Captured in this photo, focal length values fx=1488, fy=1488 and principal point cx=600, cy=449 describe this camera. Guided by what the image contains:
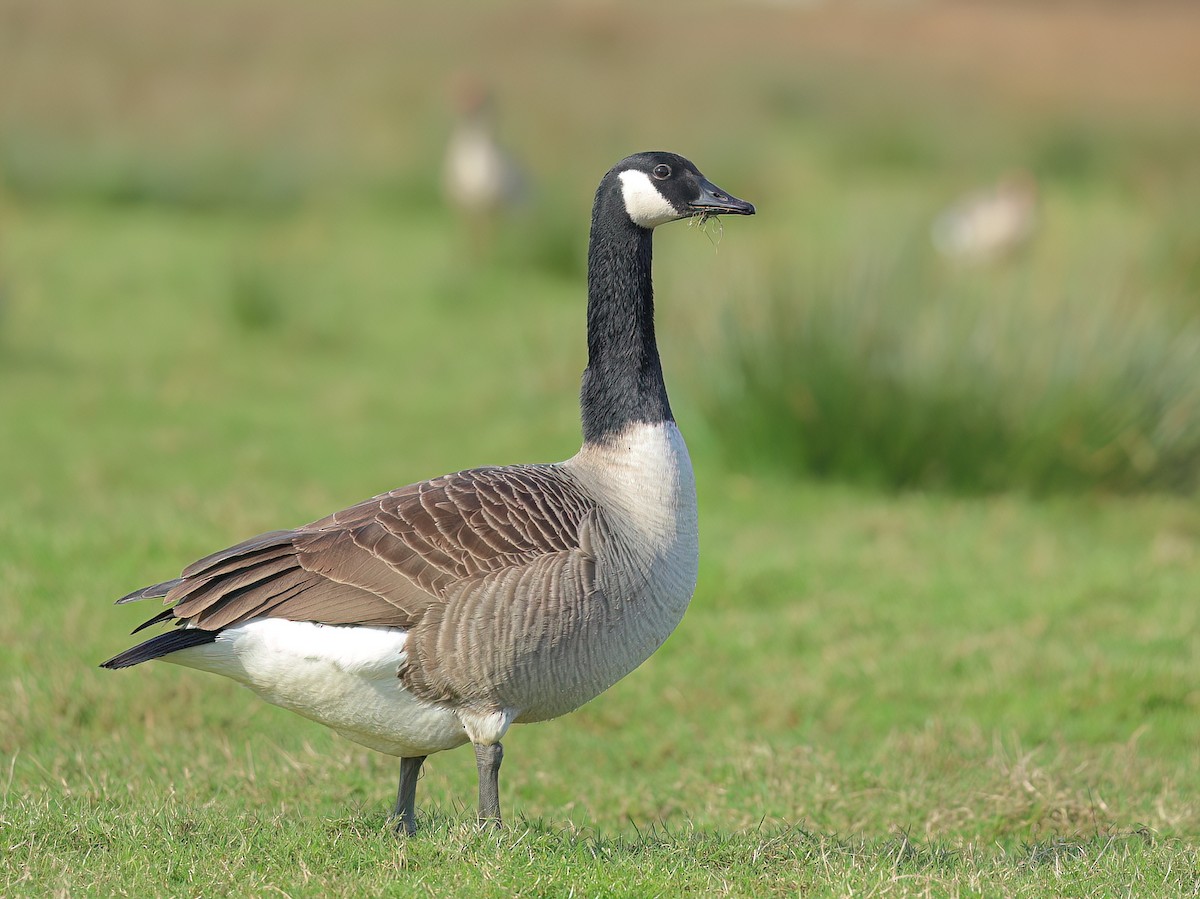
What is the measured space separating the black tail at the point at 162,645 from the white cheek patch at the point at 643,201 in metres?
1.98

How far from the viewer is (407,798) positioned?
467cm

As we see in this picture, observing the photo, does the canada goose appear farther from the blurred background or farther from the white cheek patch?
the blurred background

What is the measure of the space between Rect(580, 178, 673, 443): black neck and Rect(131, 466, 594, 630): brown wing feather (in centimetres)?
40

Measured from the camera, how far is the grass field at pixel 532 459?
447 cm

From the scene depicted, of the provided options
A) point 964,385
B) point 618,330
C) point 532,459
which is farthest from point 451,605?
point 964,385

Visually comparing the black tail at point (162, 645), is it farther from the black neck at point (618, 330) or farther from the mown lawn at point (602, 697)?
the black neck at point (618, 330)

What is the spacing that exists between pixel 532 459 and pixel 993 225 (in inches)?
292

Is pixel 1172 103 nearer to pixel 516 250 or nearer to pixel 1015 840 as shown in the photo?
pixel 516 250

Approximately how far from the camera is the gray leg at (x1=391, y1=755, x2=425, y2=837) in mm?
4586

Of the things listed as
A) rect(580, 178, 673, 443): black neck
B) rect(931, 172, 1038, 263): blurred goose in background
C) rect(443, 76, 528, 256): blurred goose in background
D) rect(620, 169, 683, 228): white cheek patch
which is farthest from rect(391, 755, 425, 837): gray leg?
rect(443, 76, 528, 256): blurred goose in background

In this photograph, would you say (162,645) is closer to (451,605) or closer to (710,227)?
(451,605)

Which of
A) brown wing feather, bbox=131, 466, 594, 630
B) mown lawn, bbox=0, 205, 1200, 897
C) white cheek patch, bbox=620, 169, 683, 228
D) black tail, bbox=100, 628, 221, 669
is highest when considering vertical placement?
white cheek patch, bbox=620, 169, 683, 228

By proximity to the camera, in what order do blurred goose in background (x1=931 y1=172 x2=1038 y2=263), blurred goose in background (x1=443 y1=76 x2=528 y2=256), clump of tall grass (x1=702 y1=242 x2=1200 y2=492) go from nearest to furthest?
clump of tall grass (x1=702 y1=242 x2=1200 y2=492)
blurred goose in background (x1=931 y1=172 x2=1038 y2=263)
blurred goose in background (x1=443 y1=76 x2=528 y2=256)

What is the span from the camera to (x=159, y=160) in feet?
62.8
